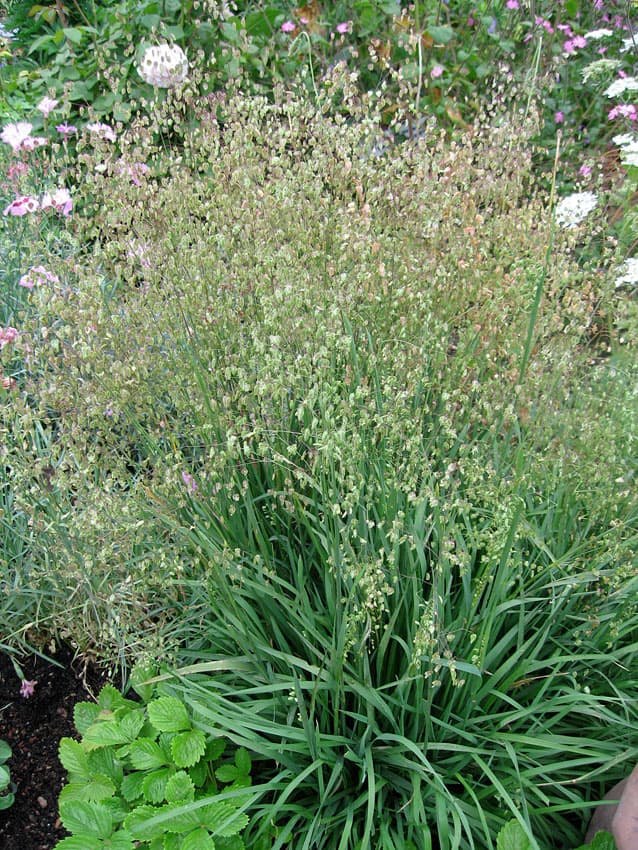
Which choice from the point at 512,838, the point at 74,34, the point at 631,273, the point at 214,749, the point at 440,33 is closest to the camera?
the point at 512,838

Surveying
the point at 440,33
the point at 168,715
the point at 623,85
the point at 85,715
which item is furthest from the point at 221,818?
the point at 440,33

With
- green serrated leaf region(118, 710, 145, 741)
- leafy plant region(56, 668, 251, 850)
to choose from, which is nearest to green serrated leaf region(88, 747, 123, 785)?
leafy plant region(56, 668, 251, 850)

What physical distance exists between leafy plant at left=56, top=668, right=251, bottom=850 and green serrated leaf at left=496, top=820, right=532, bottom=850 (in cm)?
60

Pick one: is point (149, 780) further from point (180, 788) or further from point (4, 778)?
point (4, 778)

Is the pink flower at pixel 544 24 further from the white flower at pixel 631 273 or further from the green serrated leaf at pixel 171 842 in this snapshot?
the green serrated leaf at pixel 171 842

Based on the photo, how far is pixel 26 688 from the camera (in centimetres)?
239

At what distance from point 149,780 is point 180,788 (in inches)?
4.6

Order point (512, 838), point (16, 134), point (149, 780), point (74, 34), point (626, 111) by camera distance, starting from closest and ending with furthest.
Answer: point (512, 838) < point (149, 780) < point (16, 134) < point (626, 111) < point (74, 34)

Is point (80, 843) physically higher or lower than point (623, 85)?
lower

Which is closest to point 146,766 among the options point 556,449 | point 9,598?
point 9,598

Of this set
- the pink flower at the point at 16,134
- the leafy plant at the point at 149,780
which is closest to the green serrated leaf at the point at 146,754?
the leafy plant at the point at 149,780

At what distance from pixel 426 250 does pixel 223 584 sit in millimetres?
1213

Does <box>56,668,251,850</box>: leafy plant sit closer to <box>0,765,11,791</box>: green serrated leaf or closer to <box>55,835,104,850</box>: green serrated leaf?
<box>55,835,104,850</box>: green serrated leaf

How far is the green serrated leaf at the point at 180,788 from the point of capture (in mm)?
1864
